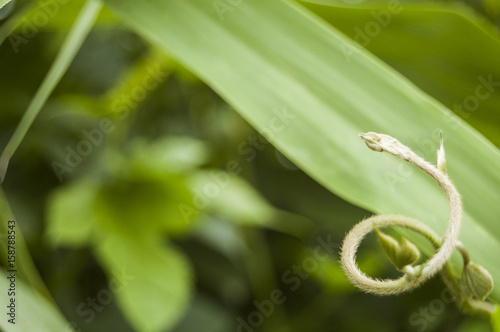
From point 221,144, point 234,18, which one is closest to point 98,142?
point 221,144

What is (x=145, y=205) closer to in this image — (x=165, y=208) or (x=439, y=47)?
(x=165, y=208)

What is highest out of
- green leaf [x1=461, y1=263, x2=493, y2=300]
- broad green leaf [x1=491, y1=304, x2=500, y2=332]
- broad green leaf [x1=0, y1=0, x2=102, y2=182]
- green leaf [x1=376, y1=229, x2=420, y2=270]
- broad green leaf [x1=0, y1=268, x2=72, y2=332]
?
green leaf [x1=461, y1=263, x2=493, y2=300]

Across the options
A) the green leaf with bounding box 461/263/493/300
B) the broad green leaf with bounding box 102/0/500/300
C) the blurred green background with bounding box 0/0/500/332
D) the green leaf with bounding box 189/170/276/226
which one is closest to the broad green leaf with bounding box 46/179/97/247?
the blurred green background with bounding box 0/0/500/332

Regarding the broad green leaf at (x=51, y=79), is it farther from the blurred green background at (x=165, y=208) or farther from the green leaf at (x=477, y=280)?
the green leaf at (x=477, y=280)

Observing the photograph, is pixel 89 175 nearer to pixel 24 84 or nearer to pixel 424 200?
pixel 24 84

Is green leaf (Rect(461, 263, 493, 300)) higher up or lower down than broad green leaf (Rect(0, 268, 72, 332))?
higher up

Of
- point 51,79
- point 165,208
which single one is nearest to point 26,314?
point 51,79

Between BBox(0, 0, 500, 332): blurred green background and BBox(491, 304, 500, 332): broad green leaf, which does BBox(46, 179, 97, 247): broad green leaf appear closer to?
BBox(0, 0, 500, 332): blurred green background

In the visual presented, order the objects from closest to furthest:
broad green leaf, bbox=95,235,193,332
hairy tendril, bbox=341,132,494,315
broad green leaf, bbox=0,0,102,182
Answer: hairy tendril, bbox=341,132,494,315 → broad green leaf, bbox=0,0,102,182 → broad green leaf, bbox=95,235,193,332
